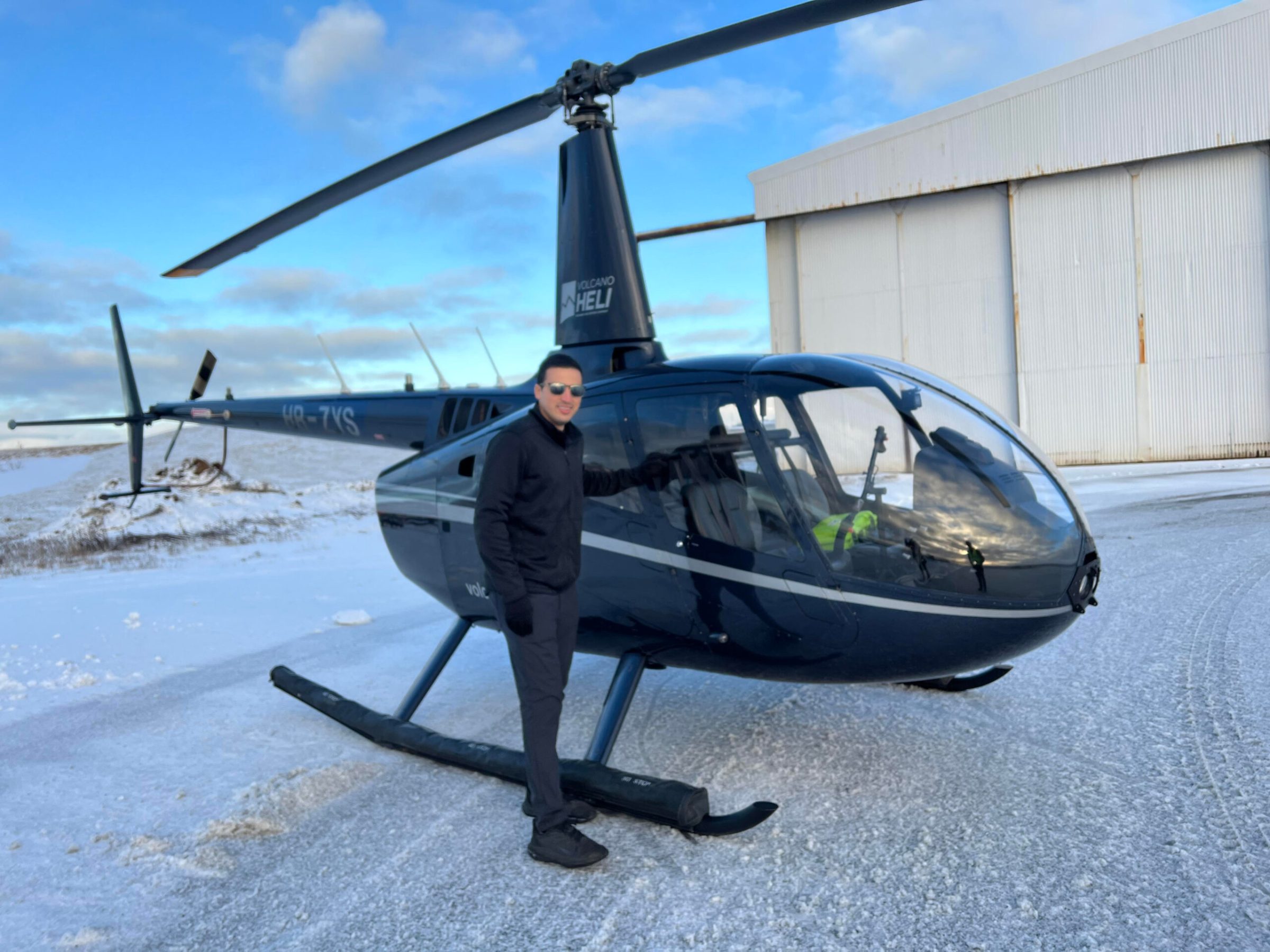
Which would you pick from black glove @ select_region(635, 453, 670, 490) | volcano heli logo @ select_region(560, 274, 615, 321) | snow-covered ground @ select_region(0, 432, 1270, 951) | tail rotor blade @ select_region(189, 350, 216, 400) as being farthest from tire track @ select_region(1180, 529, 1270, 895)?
tail rotor blade @ select_region(189, 350, 216, 400)

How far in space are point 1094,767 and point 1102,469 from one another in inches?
647

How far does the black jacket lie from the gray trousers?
0.34 feet

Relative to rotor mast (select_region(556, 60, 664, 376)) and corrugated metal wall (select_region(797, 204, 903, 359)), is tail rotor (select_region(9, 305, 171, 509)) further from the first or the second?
corrugated metal wall (select_region(797, 204, 903, 359))

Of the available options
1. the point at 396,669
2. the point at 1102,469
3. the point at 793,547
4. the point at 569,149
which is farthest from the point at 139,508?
the point at 1102,469

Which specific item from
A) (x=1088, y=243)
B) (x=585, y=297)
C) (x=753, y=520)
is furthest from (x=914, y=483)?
(x=1088, y=243)

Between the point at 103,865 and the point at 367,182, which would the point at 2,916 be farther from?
the point at 367,182

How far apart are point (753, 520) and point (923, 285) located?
1778 cm

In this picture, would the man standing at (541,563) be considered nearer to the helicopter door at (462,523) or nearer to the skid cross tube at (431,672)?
the helicopter door at (462,523)

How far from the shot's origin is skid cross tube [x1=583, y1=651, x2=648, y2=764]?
368cm

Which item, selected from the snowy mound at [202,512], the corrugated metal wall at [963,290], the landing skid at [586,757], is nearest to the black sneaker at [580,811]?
the landing skid at [586,757]

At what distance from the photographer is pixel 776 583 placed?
11.2 ft

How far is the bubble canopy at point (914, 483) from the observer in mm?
3162

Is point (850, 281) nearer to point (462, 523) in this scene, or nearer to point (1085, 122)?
point (1085, 122)

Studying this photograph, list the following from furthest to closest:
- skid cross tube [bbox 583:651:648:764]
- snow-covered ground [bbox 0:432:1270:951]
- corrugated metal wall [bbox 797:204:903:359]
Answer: corrugated metal wall [bbox 797:204:903:359] → skid cross tube [bbox 583:651:648:764] → snow-covered ground [bbox 0:432:1270:951]
